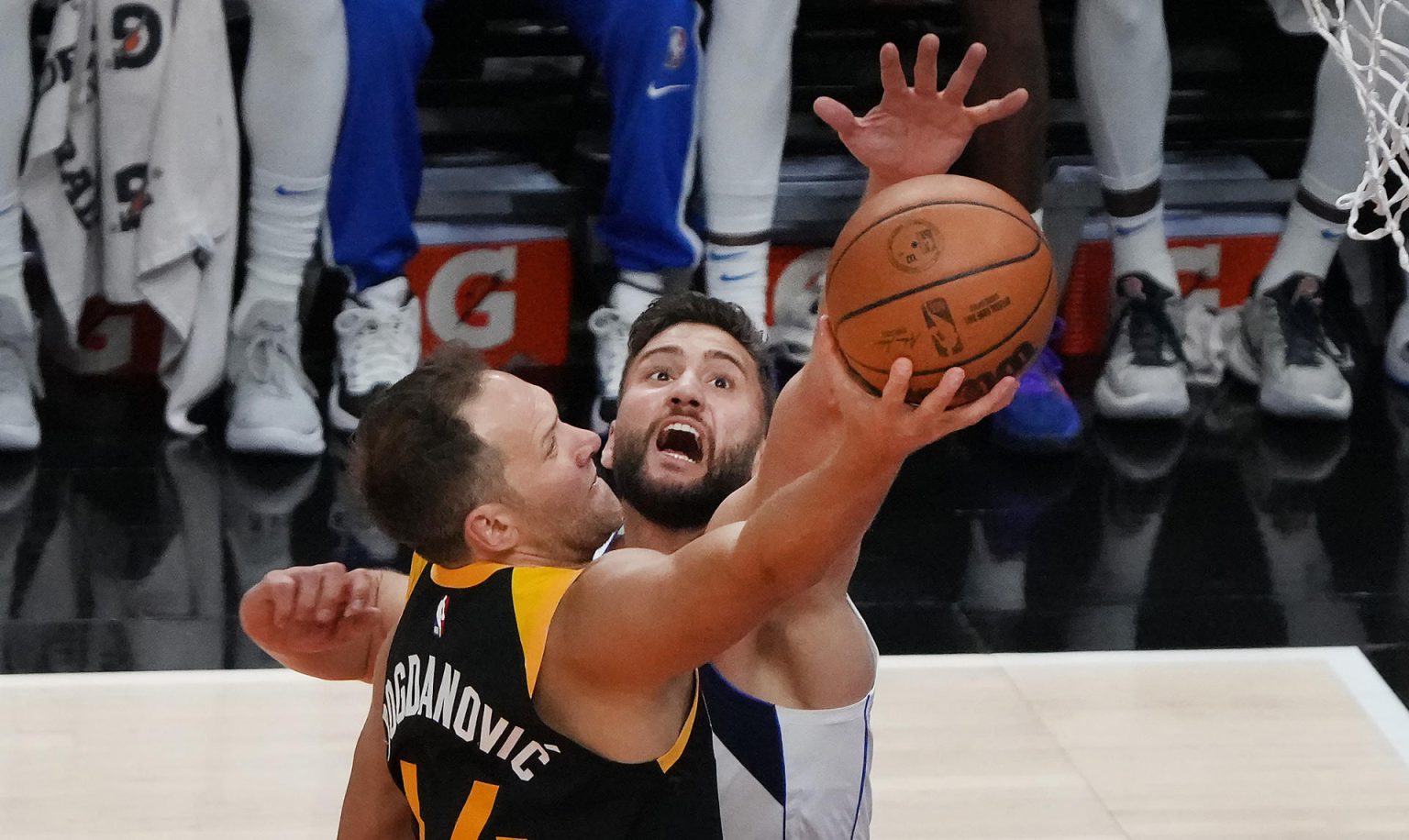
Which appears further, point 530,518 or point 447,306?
point 447,306

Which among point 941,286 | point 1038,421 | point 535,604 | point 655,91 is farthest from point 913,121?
point 1038,421

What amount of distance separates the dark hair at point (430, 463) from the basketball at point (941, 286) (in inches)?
14.2

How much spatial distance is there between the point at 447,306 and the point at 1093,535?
1520mm

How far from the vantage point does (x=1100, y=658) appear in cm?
282

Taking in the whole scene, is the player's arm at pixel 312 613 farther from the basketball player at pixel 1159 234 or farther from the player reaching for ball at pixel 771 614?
the basketball player at pixel 1159 234

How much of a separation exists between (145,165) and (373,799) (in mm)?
1910

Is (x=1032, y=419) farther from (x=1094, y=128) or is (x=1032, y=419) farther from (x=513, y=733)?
(x=513, y=733)

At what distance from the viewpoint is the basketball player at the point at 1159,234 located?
12.4 ft

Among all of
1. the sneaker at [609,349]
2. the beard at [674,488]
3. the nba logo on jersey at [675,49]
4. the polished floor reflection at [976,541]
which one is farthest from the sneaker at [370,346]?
the beard at [674,488]

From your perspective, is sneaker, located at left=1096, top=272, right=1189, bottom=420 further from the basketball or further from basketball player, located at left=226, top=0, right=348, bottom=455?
the basketball

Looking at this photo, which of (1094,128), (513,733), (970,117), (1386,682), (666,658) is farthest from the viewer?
(1094,128)

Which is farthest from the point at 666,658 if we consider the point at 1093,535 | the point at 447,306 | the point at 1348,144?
the point at 1348,144

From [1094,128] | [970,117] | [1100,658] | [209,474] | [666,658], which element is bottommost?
[209,474]

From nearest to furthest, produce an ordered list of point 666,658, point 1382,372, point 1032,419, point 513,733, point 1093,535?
point 666,658 → point 513,733 → point 1093,535 → point 1032,419 → point 1382,372
